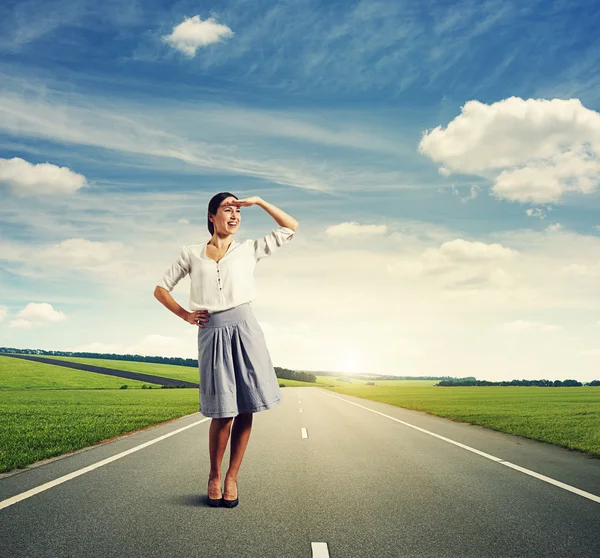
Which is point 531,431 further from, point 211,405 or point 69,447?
point 211,405

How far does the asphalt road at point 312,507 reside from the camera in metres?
4.10

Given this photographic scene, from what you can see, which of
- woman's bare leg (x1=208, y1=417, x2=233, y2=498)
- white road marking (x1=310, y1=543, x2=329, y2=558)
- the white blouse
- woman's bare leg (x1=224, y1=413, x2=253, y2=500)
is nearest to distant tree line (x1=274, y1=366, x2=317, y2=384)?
woman's bare leg (x1=224, y1=413, x2=253, y2=500)

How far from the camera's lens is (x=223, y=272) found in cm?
475

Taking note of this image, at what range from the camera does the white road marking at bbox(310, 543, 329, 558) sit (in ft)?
12.8

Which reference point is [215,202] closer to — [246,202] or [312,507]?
[246,202]

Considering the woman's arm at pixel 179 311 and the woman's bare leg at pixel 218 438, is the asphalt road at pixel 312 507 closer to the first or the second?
the woman's bare leg at pixel 218 438

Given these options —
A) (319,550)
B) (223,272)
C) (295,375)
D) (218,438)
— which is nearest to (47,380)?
(218,438)

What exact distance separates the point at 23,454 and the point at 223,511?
16.1 ft

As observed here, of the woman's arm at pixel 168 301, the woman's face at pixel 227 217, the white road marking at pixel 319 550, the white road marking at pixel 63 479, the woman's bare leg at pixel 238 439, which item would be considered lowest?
the white road marking at pixel 63 479

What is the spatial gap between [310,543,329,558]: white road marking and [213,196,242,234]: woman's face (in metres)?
2.63

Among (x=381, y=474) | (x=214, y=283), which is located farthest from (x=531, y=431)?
(x=214, y=283)

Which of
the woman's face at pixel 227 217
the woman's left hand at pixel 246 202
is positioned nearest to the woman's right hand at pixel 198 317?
the woman's face at pixel 227 217

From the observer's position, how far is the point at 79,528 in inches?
177

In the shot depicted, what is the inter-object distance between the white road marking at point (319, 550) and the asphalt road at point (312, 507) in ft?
0.05
